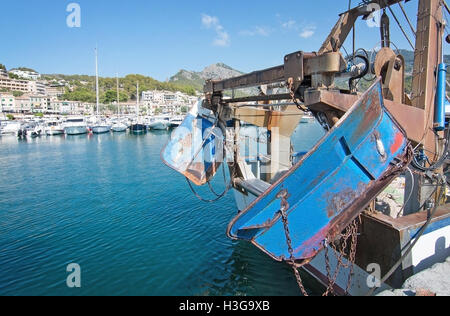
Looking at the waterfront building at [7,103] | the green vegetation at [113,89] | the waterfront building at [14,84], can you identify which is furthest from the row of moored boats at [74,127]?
the waterfront building at [14,84]

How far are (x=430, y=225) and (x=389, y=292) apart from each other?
6.63 ft

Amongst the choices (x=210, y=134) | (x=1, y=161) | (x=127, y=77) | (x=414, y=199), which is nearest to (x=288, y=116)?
(x=210, y=134)

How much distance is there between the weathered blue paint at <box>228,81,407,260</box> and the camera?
148 inches

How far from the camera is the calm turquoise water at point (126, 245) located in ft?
23.5

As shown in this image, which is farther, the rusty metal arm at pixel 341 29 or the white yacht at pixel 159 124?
the white yacht at pixel 159 124

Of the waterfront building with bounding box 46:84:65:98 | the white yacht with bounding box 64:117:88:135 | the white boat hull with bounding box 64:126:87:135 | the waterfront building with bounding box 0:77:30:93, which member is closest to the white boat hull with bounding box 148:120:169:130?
the white yacht with bounding box 64:117:88:135

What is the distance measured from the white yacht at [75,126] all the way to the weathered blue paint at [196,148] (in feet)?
Answer: 180

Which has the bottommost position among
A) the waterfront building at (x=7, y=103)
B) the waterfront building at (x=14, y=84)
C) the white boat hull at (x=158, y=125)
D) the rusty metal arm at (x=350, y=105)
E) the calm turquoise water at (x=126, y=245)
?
the calm turquoise water at (x=126, y=245)

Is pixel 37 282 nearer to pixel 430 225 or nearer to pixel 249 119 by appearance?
pixel 249 119

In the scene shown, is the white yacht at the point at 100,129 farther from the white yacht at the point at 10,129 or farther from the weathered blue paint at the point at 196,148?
the weathered blue paint at the point at 196,148

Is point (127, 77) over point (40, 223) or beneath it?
over

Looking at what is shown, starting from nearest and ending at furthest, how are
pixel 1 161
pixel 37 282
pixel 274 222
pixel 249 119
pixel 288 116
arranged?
pixel 274 222 < pixel 37 282 < pixel 249 119 < pixel 288 116 < pixel 1 161

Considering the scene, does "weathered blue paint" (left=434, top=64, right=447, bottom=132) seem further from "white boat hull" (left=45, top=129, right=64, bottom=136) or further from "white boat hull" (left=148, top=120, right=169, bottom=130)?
"white boat hull" (left=45, top=129, right=64, bottom=136)

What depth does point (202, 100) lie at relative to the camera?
857 centimetres
